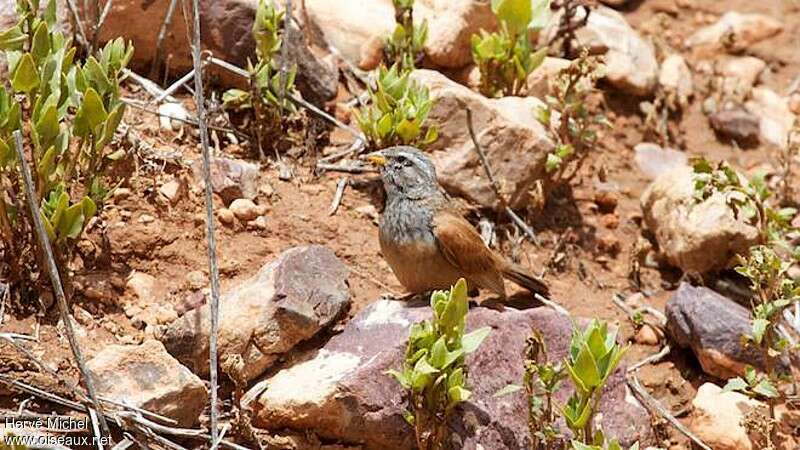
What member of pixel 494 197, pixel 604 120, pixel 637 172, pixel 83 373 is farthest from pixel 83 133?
pixel 637 172

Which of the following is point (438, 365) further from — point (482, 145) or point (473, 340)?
point (482, 145)

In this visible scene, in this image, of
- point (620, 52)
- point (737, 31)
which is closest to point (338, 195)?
point (620, 52)

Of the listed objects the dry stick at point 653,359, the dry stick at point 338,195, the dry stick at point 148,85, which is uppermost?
the dry stick at point 148,85

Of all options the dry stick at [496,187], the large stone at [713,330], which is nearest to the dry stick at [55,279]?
the dry stick at [496,187]

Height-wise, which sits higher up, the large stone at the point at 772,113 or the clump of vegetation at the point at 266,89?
the clump of vegetation at the point at 266,89

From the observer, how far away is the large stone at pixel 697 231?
22.0 feet

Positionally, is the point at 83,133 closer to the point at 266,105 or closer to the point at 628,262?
the point at 266,105

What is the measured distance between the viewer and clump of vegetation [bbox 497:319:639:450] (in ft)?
16.1

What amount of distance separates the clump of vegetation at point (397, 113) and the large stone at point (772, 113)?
2.85 m

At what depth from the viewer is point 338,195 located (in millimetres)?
6723

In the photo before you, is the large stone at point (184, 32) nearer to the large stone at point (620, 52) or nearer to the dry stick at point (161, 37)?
the dry stick at point (161, 37)

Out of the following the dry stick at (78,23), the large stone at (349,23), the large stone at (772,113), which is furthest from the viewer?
the large stone at (772,113)

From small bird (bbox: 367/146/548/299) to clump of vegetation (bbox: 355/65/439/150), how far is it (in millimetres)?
194

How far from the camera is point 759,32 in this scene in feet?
30.4
